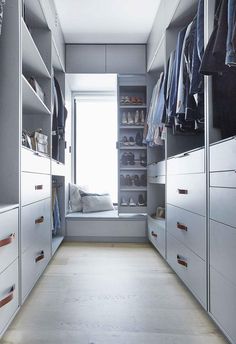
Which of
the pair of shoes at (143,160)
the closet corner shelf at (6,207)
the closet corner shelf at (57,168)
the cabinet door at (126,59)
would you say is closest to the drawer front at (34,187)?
the closet corner shelf at (6,207)

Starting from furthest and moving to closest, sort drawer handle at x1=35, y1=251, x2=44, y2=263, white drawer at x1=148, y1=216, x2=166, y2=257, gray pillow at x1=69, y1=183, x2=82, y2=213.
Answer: gray pillow at x1=69, y1=183, x2=82, y2=213
white drawer at x1=148, y1=216, x2=166, y2=257
drawer handle at x1=35, y1=251, x2=44, y2=263

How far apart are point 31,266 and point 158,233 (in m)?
1.28

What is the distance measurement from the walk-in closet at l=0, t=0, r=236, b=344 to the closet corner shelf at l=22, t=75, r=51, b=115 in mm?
19

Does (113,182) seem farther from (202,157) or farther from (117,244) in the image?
(202,157)

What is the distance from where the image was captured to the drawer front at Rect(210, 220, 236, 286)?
113cm

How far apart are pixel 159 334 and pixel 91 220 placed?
1.99 m

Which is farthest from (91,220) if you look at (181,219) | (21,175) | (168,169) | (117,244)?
(21,175)

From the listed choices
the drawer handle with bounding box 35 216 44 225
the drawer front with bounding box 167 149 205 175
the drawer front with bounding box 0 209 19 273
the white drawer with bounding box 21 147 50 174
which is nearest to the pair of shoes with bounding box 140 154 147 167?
the drawer front with bounding box 167 149 205 175

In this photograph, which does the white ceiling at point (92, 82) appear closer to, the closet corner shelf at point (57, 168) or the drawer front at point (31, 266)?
the closet corner shelf at point (57, 168)

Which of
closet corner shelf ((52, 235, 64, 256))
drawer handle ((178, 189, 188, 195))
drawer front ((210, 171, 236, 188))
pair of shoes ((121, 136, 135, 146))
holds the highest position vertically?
pair of shoes ((121, 136, 135, 146))

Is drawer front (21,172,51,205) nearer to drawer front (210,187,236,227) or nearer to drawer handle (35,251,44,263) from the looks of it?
drawer handle (35,251,44,263)

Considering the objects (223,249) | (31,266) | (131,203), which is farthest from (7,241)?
(131,203)

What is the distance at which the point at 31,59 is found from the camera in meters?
2.15

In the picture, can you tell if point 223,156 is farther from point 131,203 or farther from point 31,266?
point 131,203
